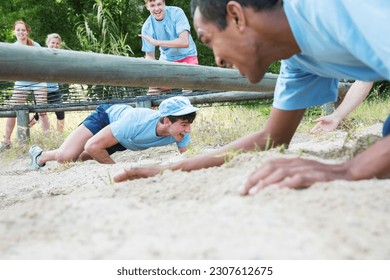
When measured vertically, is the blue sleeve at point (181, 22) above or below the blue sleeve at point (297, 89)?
below

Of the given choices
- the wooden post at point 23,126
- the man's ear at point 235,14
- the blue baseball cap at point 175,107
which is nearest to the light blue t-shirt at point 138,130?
the blue baseball cap at point 175,107

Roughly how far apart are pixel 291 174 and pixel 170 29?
5.49 metres

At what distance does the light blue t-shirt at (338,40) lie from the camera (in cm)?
192

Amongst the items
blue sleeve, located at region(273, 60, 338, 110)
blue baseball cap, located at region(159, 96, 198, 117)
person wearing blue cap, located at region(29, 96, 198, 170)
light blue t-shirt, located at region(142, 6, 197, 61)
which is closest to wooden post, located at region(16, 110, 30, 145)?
person wearing blue cap, located at region(29, 96, 198, 170)

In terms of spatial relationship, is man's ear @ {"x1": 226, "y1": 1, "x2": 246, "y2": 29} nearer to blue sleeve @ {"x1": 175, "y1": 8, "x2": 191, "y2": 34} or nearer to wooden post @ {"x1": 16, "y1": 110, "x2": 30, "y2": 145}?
blue sleeve @ {"x1": 175, "y1": 8, "x2": 191, "y2": 34}

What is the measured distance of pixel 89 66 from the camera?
3389mm

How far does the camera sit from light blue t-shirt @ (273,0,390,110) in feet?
6.29

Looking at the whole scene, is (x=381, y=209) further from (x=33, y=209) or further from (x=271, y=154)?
(x=33, y=209)

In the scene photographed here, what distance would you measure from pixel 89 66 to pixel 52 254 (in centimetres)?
201

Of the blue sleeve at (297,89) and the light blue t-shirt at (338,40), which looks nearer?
the light blue t-shirt at (338,40)

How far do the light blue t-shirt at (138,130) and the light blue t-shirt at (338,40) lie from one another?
10.8 feet

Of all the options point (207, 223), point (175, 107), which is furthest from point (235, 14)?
point (175, 107)

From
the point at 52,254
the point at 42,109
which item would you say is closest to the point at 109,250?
the point at 52,254

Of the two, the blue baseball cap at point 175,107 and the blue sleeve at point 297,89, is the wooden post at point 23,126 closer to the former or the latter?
the blue baseball cap at point 175,107
